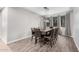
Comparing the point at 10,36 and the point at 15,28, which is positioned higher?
the point at 15,28

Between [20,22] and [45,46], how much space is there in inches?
27.9

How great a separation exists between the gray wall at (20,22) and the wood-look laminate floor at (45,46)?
5.4 inches

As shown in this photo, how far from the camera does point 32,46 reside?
2.01 m

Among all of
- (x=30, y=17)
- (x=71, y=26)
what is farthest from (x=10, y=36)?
(x=71, y=26)

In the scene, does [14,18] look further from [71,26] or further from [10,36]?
[71,26]

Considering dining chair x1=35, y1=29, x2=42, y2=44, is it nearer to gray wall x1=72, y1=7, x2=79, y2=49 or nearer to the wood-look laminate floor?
the wood-look laminate floor

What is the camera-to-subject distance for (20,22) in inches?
79.5

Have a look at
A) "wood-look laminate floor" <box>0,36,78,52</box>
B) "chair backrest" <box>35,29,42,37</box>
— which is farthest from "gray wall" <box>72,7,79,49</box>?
"chair backrest" <box>35,29,42,37</box>

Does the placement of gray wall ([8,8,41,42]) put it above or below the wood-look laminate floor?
above

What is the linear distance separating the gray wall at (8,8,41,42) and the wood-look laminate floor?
0.14 metres

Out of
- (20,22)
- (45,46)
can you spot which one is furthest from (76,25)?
(20,22)

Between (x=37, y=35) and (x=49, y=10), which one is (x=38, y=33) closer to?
(x=37, y=35)

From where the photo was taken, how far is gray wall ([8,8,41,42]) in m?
1.97
